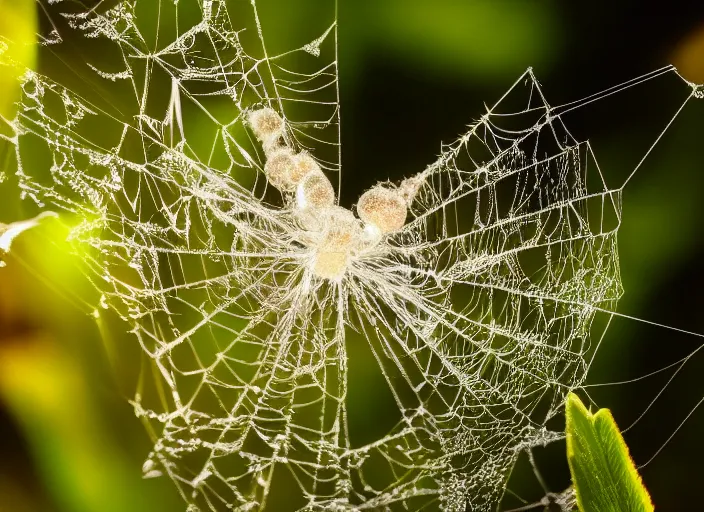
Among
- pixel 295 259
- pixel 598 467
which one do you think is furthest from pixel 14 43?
pixel 598 467

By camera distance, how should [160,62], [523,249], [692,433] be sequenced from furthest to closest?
[692,433] → [523,249] → [160,62]

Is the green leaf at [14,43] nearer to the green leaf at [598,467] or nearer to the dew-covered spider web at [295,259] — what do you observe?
the dew-covered spider web at [295,259]

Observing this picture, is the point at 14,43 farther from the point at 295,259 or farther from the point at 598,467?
the point at 598,467

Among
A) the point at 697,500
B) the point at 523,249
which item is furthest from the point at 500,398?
the point at 697,500

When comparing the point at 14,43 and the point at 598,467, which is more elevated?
the point at 14,43

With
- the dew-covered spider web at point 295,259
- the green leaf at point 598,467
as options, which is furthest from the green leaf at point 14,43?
the green leaf at point 598,467

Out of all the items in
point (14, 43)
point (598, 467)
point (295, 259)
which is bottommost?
point (598, 467)

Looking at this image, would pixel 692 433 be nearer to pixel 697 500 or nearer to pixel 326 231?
pixel 697 500
